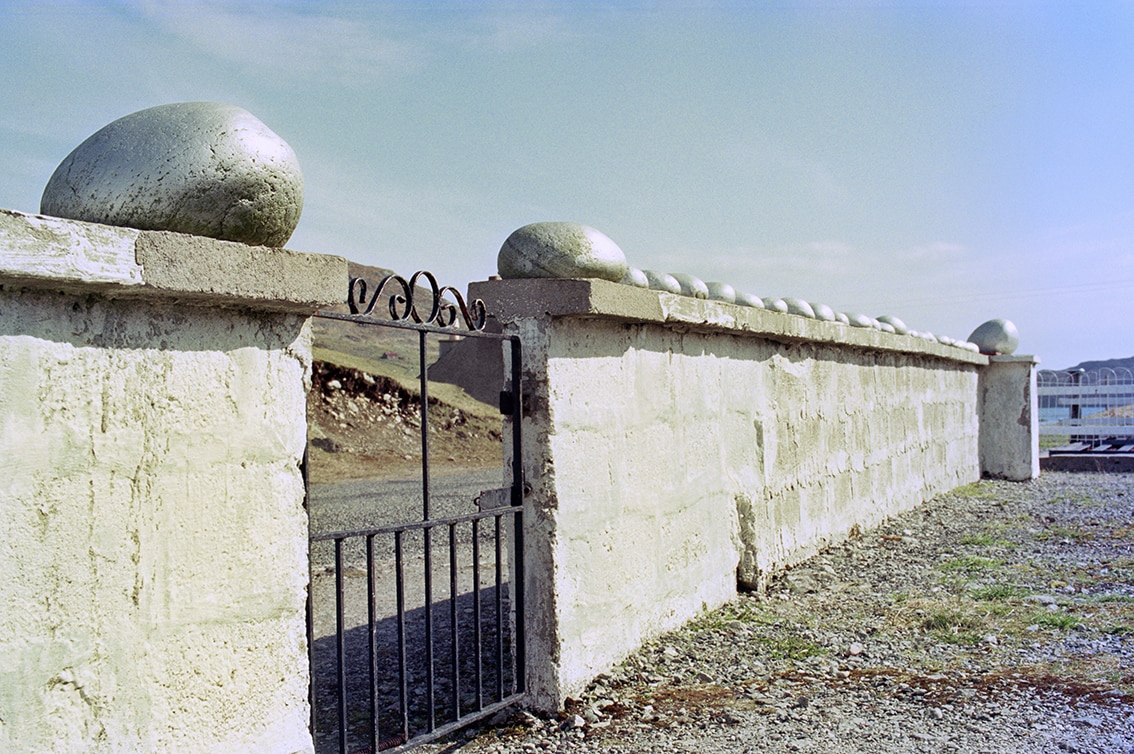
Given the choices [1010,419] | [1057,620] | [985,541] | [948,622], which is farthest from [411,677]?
[1010,419]

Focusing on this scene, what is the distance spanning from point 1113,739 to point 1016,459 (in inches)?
389

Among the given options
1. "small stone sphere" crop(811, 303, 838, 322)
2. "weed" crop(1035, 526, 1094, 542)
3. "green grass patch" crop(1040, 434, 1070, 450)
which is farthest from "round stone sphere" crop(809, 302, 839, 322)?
"green grass patch" crop(1040, 434, 1070, 450)

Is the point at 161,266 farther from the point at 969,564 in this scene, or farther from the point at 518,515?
the point at 969,564

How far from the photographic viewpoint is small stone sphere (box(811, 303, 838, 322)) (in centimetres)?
719

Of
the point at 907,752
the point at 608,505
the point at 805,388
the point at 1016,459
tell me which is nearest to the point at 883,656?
the point at 907,752

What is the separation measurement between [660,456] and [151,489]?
2.74m

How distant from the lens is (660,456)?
4.59 m

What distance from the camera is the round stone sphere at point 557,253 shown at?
12.9 ft

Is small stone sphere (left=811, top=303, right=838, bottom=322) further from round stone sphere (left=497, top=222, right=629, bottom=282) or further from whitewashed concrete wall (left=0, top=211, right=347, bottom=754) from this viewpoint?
whitewashed concrete wall (left=0, top=211, right=347, bottom=754)

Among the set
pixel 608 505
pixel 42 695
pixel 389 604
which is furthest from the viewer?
pixel 389 604

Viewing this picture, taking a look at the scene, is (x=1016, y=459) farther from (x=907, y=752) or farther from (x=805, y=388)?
(x=907, y=752)

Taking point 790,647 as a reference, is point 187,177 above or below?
above

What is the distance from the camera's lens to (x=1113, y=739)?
3271 millimetres

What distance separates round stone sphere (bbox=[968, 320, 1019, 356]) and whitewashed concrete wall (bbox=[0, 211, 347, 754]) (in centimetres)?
1163
